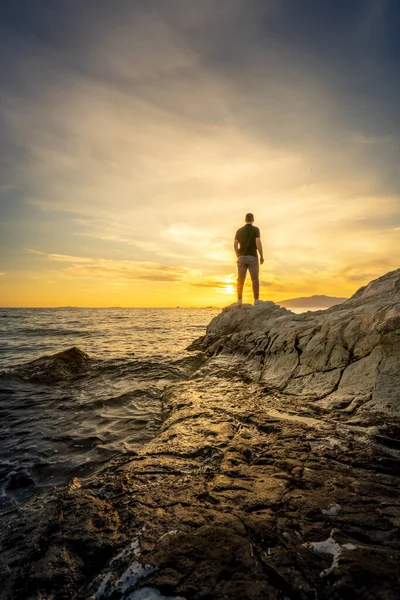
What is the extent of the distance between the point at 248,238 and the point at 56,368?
7169 millimetres

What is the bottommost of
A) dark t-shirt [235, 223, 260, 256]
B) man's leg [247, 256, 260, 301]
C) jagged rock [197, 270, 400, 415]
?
jagged rock [197, 270, 400, 415]

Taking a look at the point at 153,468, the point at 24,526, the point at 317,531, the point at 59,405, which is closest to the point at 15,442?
the point at 59,405

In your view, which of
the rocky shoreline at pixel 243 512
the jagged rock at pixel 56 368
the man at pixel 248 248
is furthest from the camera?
the man at pixel 248 248

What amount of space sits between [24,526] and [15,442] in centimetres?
226

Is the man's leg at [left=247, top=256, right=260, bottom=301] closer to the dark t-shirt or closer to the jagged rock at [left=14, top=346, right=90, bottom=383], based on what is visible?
the dark t-shirt

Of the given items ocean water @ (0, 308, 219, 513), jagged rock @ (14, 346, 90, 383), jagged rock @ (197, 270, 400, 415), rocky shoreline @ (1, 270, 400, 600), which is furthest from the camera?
jagged rock @ (14, 346, 90, 383)

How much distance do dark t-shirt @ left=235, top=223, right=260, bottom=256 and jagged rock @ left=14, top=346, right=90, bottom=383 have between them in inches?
247

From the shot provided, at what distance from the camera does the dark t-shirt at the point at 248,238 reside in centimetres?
1001

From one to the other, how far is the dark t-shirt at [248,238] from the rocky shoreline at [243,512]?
608 cm

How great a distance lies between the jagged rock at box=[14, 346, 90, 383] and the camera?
25.5 ft

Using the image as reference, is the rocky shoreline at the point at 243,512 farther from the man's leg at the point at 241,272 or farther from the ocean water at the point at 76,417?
the man's leg at the point at 241,272

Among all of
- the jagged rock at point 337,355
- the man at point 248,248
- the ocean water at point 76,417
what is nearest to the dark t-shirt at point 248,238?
the man at point 248,248

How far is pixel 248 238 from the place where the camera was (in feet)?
32.8

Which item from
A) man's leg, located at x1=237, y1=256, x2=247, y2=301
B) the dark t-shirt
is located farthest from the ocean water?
the dark t-shirt
